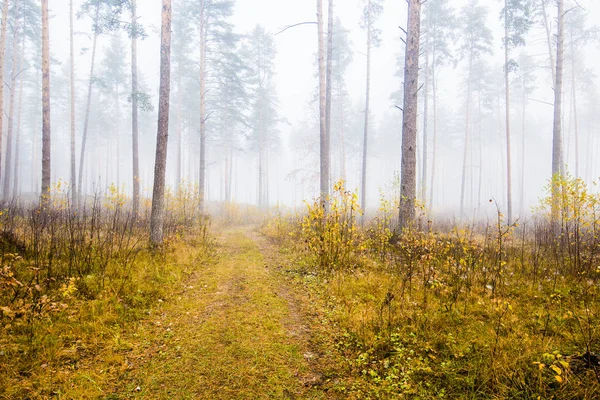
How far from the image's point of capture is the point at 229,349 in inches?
126

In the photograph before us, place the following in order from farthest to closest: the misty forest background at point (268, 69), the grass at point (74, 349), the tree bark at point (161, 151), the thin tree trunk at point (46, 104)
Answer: the misty forest background at point (268, 69), the thin tree trunk at point (46, 104), the tree bark at point (161, 151), the grass at point (74, 349)

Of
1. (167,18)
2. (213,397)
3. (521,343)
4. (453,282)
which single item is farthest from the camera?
(167,18)

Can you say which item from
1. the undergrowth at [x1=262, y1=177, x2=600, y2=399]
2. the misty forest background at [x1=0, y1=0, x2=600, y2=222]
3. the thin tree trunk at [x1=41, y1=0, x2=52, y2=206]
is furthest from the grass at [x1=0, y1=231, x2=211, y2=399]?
the thin tree trunk at [x1=41, y1=0, x2=52, y2=206]

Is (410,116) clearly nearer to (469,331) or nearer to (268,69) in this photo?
(469,331)

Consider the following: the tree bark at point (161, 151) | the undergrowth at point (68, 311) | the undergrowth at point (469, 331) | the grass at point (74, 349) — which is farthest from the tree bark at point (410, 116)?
the tree bark at point (161, 151)

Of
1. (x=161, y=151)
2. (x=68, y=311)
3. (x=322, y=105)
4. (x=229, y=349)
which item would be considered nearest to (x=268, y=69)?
(x=322, y=105)

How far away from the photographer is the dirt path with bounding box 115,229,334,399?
258cm

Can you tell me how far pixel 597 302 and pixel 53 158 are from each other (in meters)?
67.1

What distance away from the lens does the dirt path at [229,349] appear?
2582mm

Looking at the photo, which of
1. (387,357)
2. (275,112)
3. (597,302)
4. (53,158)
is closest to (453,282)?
(597,302)

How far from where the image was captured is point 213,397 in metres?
2.46

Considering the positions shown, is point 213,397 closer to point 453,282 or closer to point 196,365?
point 196,365

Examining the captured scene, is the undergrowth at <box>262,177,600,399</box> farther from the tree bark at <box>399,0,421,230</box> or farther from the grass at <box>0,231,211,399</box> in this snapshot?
the grass at <box>0,231,211,399</box>

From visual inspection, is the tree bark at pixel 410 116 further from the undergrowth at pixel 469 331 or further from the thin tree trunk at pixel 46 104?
the thin tree trunk at pixel 46 104
